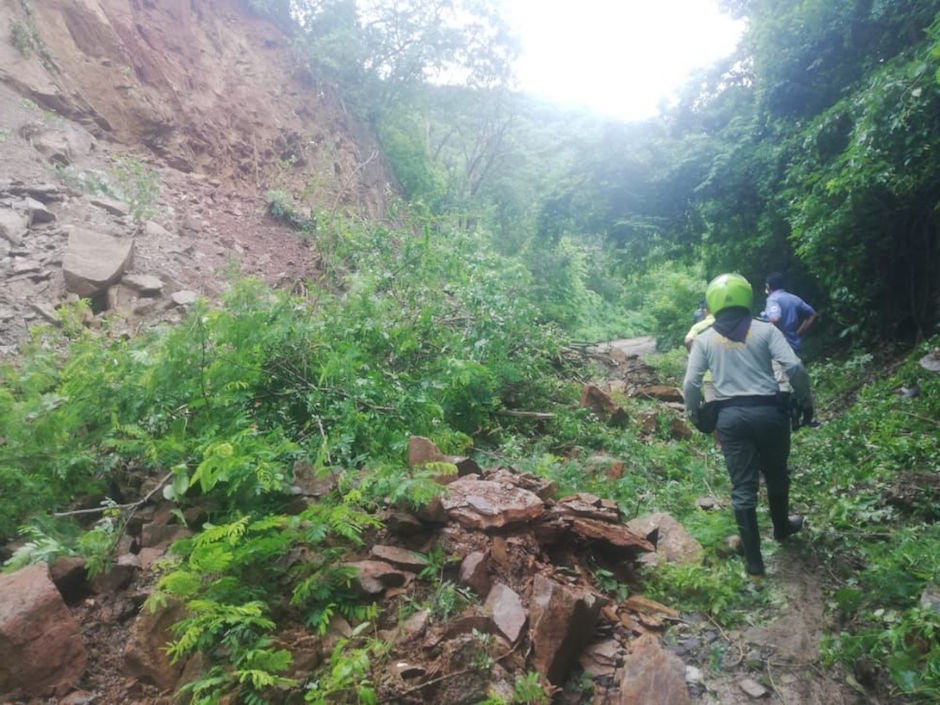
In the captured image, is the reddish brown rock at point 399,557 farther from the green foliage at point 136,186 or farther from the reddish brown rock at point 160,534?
the green foliage at point 136,186

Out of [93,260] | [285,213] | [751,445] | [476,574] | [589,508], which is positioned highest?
[285,213]

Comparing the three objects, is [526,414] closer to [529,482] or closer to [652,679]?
[529,482]

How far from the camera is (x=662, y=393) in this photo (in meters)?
9.61

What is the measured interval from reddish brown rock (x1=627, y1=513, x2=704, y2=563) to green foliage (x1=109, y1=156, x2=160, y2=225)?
9229 millimetres

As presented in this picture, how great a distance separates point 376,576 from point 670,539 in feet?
7.07

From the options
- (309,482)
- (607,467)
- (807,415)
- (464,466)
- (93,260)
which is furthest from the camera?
(93,260)

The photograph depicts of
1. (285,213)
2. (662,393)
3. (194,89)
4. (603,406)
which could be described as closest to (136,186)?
(285,213)

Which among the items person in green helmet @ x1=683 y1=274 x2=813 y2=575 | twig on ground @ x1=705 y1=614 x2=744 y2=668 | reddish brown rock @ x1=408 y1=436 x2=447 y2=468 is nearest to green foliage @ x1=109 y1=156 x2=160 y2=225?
reddish brown rock @ x1=408 y1=436 x2=447 y2=468

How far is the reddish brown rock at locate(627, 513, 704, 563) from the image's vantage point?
397 centimetres

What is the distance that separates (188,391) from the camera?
4211mm

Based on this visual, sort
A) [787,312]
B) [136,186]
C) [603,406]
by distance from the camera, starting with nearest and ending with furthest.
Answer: [787,312], [603,406], [136,186]

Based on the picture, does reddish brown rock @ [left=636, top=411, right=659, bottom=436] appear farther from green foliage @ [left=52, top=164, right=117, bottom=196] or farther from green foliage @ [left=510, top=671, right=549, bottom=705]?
green foliage @ [left=52, top=164, right=117, bottom=196]

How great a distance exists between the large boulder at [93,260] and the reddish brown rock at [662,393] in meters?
7.72

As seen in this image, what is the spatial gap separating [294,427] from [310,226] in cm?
908
